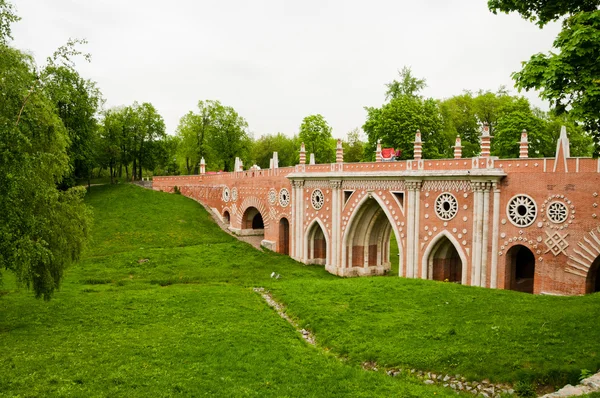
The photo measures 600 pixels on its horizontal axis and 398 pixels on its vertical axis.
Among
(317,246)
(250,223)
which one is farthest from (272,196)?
(317,246)

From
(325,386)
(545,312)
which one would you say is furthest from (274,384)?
(545,312)

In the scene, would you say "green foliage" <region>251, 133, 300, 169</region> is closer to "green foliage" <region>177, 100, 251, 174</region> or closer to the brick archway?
"green foliage" <region>177, 100, 251, 174</region>

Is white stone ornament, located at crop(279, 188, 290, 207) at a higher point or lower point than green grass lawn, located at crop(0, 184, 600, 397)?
higher

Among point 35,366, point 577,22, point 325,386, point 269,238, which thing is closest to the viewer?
point 577,22

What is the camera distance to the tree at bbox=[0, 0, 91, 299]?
13.4 meters

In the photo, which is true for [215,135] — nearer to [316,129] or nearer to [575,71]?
[316,129]

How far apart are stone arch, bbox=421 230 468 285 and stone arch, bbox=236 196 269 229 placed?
16.6 m

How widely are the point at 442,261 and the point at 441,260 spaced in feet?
0.27

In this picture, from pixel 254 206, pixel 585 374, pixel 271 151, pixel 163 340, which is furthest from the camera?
pixel 271 151

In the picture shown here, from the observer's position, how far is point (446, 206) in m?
24.7

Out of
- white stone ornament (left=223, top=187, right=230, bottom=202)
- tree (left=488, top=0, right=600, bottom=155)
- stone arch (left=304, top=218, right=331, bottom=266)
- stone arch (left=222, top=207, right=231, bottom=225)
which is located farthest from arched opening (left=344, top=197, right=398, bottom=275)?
tree (left=488, top=0, right=600, bottom=155)

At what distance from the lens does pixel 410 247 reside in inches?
1036

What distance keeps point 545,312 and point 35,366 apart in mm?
15433

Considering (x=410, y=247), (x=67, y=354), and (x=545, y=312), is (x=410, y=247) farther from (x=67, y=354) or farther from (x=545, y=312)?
(x=67, y=354)
